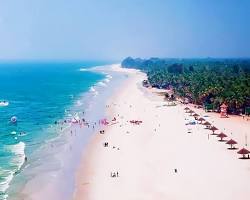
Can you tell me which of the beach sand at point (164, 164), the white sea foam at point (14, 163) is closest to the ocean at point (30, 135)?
the white sea foam at point (14, 163)

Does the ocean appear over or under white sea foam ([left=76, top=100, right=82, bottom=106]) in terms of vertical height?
under

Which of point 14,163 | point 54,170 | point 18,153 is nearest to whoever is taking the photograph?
point 54,170

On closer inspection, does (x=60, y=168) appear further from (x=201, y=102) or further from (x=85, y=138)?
(x=201, y=102)

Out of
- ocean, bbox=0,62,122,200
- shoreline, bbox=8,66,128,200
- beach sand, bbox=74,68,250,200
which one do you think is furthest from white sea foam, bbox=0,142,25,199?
beach sand, bbox=74,68,250,200

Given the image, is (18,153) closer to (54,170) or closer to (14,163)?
(14,163)

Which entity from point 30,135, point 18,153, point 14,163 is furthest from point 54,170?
point 30,135

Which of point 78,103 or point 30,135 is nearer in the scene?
point 30,135

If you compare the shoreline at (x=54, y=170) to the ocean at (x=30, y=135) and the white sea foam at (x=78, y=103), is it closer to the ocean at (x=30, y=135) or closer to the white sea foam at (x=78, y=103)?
the ocean at (x=30, y=135)

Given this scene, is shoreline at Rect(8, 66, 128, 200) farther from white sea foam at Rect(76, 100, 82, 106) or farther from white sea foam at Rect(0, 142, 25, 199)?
white sea foam at Rect(76, 100, 82, 106)
